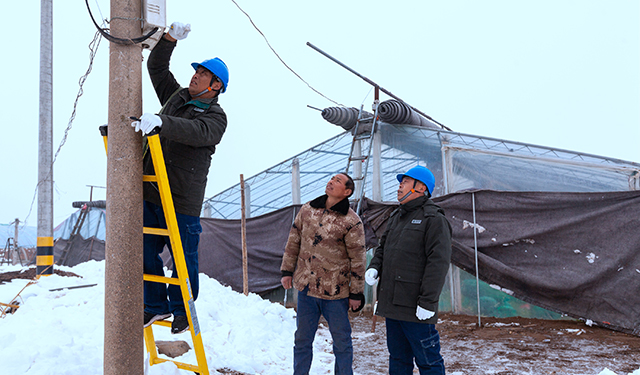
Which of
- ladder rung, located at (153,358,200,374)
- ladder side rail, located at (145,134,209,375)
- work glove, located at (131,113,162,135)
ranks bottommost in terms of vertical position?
ladder rung, located at (153,358,200,374)

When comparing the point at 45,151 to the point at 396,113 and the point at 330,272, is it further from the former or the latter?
the point at 396,113

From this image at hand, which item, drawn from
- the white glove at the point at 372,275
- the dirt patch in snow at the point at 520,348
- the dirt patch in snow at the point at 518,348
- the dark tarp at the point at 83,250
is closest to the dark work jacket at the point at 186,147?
the white glove at the point at 372,275

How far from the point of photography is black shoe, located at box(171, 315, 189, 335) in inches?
113

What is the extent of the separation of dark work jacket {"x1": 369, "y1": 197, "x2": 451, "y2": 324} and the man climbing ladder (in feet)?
5.05

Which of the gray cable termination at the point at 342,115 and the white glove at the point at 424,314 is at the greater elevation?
the gray cable termination at the point at 342,115

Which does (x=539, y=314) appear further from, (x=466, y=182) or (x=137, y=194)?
(x=137, y=194)

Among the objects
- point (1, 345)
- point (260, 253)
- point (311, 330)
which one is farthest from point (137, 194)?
point (260, 253)

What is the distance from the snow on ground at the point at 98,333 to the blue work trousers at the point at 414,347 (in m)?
→ 1.56

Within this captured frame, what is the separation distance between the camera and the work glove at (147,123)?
2273 millimetres

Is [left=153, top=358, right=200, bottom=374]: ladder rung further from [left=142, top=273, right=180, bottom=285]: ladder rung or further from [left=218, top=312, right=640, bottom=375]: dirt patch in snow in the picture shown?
[left=218, top=312, right=640, bottom=375]: dirt patch in snow

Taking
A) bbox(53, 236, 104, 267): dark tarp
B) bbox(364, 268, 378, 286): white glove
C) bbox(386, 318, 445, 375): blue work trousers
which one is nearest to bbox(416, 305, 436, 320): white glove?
bbox(386, 318, 445, 375): blue work trousers

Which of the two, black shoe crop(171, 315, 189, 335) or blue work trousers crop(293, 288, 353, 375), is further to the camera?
blue work trousers crop(293, 288, 353, 375)

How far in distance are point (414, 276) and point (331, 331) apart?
0.86m

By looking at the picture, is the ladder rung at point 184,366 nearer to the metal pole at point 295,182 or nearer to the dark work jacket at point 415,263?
the dark work jacket at point 415,263
